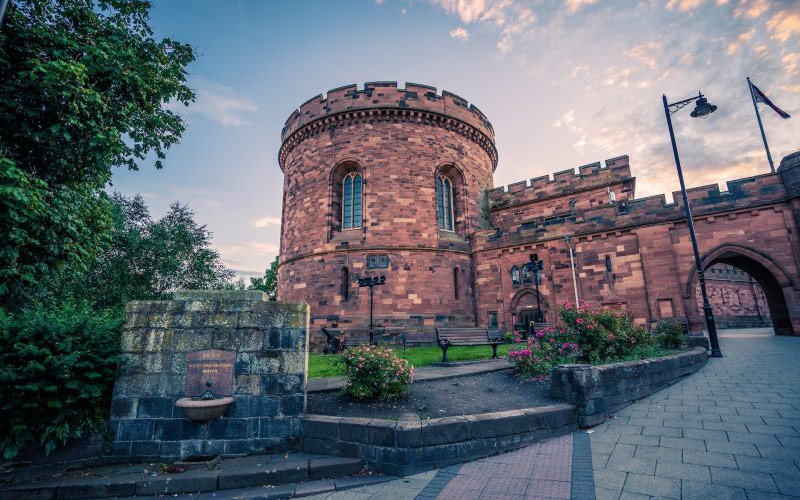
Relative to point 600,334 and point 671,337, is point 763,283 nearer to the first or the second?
point 671,337

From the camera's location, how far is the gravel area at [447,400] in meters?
5.02

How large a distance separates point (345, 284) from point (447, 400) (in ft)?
37.6

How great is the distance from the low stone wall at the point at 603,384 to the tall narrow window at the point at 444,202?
1269 centimetres

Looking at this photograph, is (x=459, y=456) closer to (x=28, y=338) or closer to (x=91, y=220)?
(x=28, y=338)

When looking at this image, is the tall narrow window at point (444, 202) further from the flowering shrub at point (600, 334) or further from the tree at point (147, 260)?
the tree at point (147, 260)

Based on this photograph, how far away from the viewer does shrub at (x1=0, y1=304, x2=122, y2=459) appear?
396 centimetres

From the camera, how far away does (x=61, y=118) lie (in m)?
5.91

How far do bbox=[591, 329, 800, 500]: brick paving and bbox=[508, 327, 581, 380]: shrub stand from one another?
5.18ft

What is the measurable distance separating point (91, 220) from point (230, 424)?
629cm

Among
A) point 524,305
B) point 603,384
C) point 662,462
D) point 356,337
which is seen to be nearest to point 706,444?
point 662,462

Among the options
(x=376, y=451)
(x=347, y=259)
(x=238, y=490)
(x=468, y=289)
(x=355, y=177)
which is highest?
(x=355, y=177)

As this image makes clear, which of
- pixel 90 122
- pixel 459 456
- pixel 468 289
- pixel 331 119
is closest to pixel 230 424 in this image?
pixel 459 456

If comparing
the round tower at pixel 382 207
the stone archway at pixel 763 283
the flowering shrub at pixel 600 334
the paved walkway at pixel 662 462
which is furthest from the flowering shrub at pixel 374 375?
the stone archway at pixel 763 283

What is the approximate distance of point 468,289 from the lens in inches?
707
